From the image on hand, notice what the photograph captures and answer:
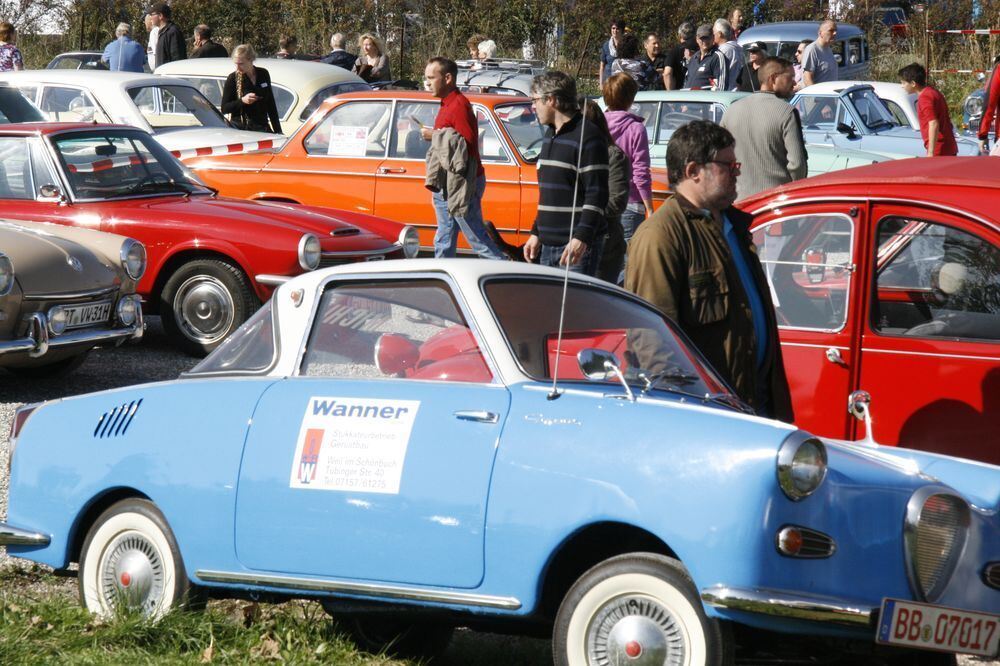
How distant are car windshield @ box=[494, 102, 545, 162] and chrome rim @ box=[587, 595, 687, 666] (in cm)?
927

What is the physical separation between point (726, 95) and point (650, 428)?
12.8 meters

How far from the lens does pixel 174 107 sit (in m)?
15.1

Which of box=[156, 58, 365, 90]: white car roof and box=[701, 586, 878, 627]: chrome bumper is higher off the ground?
box=[156, 58, 365, 90]: white car roof

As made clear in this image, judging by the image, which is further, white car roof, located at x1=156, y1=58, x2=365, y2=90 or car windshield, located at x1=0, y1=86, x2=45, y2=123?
white car roof, located at x1=156, y1=58, x2=365, y2=90

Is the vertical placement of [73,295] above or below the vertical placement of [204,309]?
above

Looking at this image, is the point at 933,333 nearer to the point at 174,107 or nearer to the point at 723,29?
the point at 174,107

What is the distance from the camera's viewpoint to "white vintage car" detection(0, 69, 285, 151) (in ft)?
47.6

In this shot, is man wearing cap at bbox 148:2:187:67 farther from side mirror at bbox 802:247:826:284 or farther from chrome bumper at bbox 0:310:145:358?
side mirror at bbox 802:247:826:284

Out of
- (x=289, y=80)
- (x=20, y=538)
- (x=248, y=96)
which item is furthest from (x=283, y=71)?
(x=20, y=538)

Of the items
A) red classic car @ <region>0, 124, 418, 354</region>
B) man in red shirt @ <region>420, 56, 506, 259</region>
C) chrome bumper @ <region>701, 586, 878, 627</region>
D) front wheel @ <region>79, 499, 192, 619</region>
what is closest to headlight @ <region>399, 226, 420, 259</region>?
red classic car @ <region>0, 124, 418, 354</region>

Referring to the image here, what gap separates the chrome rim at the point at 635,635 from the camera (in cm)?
385

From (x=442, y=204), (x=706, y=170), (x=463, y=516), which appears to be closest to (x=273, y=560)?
(x=463, y=516)

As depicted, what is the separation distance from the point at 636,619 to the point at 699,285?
1.68m

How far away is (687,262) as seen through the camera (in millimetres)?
5238
